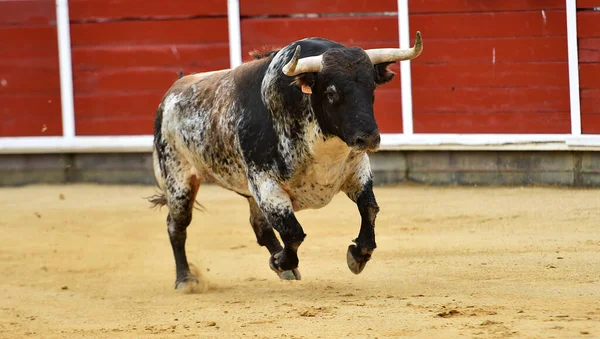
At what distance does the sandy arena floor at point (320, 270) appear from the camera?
5.33 metres

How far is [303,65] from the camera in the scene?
5902 mm

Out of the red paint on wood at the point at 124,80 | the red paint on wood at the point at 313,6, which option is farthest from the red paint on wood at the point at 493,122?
the red paint on wood at the point at 124,80

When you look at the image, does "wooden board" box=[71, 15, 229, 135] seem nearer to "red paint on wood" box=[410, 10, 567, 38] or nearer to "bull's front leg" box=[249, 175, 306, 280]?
"red paint on wood" box=[410, 10, 567, 38]

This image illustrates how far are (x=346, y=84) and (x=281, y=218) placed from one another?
3.03 feet

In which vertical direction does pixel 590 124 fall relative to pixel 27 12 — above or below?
below

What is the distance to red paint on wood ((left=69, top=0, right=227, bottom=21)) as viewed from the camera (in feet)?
38.8

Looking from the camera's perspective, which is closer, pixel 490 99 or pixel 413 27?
pixel 490 99

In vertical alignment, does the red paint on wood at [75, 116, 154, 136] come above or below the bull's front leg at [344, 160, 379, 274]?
above

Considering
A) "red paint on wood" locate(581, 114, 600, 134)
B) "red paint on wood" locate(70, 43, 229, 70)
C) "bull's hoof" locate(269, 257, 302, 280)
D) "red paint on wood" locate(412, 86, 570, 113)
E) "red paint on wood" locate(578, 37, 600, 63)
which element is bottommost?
"bull's hoof" locate(269, 257, 302, 280)

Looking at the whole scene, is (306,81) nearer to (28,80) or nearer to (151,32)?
(151,32)

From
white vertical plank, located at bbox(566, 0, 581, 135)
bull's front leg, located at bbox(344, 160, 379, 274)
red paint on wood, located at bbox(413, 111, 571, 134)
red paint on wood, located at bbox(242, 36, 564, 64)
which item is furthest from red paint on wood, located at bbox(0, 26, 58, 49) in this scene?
bull's front leg, located at bbox(344, 160, 379, 274)

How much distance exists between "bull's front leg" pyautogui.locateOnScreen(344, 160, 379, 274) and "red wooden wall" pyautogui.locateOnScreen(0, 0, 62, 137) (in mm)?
6516

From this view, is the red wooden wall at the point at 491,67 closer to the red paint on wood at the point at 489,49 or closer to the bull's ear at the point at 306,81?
the red paint on wood at the point at 489,49

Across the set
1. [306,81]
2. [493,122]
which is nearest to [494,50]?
[493,122]
